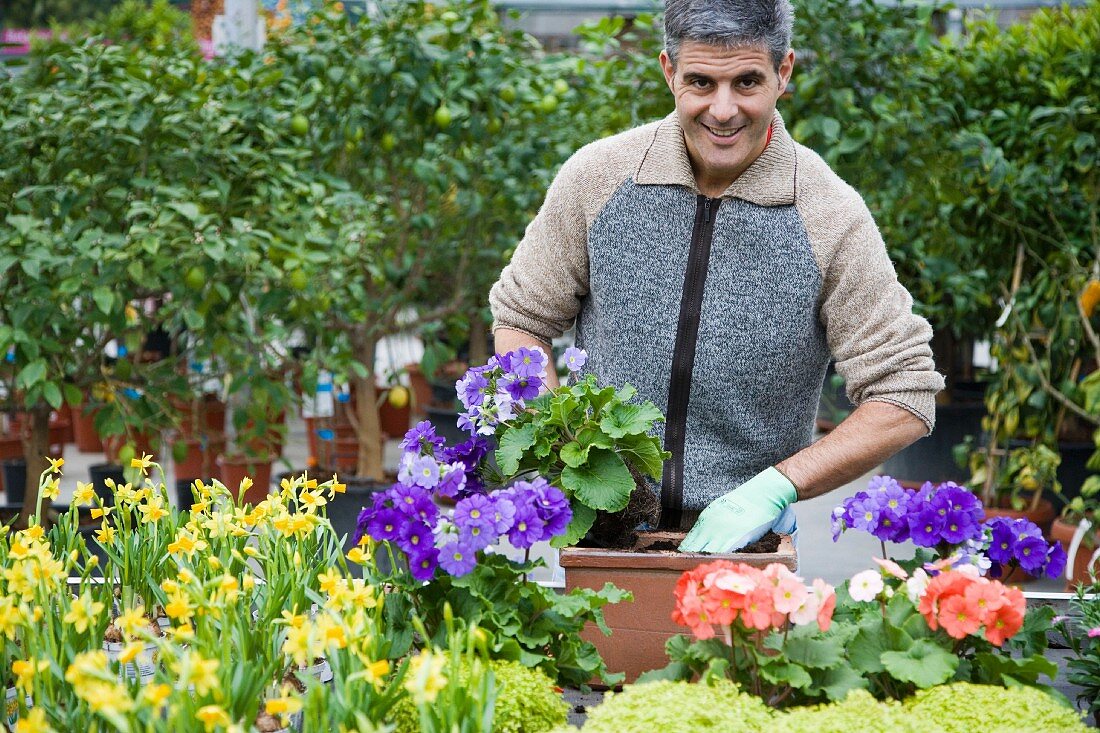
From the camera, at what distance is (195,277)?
330 cm

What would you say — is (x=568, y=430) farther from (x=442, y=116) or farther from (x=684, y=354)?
(x=442, y=116)

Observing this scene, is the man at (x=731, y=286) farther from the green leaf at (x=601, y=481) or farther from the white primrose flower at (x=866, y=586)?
the white primrose flower at (x=866, y=586)

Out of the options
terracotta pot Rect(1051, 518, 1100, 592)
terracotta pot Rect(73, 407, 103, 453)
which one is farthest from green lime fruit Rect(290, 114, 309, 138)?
terracotta pot Rect(73, 407, 103, 453)

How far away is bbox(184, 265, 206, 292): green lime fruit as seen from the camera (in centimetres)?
330

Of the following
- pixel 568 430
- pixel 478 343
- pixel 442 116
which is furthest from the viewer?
pixel 478 343

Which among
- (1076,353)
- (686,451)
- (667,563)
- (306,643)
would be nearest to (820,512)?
(1076,353)

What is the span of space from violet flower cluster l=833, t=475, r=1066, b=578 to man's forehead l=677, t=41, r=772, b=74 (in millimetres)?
627

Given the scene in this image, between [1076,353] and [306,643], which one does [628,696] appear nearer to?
[306,643]

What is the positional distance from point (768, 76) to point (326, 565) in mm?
943

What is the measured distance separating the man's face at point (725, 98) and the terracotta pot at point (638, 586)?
2.13ft

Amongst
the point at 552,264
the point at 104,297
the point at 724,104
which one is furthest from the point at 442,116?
the point at 724,104

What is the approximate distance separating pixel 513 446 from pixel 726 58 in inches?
25.9

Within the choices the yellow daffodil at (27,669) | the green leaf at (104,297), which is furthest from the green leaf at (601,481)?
the green leaf at (104,297)

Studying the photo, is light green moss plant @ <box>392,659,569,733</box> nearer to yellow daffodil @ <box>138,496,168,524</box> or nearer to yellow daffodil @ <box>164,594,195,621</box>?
yellow daffodil @ <box>164,594,195,621</box>
